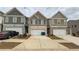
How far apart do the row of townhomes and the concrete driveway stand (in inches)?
7.1

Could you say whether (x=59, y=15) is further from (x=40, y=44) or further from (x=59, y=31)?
(x=40, y=44)

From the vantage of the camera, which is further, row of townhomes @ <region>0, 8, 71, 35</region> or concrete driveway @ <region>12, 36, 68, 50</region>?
row of townhomes @ <region>0, 8, 71, 35</region>

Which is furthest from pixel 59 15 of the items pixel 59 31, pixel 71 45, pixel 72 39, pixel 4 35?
pixel 4 35

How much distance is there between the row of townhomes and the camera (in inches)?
167

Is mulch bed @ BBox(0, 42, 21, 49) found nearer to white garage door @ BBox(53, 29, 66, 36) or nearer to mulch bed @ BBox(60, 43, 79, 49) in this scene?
white garage door @ BBox(53, 29, 66, 36)

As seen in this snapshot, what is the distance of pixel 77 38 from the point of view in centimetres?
427

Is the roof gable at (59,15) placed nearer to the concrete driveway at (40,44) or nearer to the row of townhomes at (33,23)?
the row of townhomes at (33,23)

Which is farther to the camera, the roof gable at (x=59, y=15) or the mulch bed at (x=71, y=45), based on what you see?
the roof gable at (x=59, y=15)

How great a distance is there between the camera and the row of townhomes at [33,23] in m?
4.24

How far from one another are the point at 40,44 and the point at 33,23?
541 mm

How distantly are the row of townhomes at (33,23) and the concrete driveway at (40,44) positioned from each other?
0.59 ft

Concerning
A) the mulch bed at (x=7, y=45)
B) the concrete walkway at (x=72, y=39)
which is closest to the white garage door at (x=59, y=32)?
the concrete walkway at (x=72, y=39)

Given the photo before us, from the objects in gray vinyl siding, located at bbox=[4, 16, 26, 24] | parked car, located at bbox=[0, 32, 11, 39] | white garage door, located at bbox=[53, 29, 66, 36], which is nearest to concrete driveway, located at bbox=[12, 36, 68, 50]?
white garage door, located at bbox=[53, 29, 66, 36]
